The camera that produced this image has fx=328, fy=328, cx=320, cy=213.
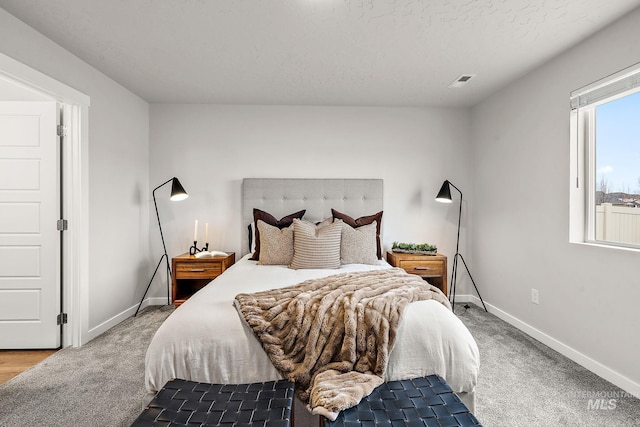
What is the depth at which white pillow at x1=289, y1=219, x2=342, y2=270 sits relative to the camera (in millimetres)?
2975

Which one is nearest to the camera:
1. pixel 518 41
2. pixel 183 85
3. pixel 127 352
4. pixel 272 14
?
pixel 272 14

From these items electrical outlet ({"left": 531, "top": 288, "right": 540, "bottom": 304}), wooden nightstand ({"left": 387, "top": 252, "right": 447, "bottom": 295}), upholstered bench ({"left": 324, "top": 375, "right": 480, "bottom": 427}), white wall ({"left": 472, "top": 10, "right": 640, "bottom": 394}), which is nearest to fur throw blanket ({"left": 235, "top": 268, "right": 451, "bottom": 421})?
upholstered bench ({"left": 324, "top": 375, "right": 480, "bottom": 427})

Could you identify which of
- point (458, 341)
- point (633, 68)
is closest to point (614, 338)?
point (458, 341)

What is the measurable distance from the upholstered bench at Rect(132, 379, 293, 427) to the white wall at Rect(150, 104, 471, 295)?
8.42 feet

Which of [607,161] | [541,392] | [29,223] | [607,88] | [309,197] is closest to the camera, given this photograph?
[541,392]

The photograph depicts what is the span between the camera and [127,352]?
2674 mm

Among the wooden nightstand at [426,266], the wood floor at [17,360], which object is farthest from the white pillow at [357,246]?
the wood floor at [17,360]

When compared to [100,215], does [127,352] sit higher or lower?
lower

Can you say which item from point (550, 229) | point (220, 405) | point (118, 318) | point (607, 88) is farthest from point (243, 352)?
point (607, 88)

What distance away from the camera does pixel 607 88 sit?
2324 millimetres

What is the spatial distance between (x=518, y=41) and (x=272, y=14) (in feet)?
5.99

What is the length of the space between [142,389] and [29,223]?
1785mm

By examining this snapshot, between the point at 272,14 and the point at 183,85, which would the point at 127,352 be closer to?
the point at 183,85

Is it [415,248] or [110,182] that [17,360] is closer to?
[110,182]
